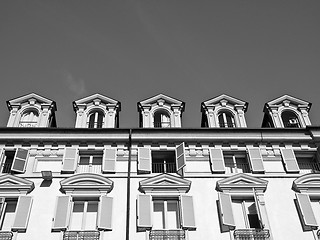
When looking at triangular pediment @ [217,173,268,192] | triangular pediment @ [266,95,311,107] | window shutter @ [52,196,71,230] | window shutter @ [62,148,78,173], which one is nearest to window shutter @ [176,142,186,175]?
triangular pediment @ [217,173,268,192]

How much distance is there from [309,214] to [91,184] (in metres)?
10.1

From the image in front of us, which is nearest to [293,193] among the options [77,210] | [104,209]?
[104,209]

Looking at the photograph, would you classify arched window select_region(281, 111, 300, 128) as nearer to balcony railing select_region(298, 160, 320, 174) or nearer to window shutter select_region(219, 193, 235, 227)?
balcony railing select_region(298, 160, 320, 174)

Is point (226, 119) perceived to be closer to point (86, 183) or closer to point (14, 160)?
point (86, 183)

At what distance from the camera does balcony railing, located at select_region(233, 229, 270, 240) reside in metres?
18.2

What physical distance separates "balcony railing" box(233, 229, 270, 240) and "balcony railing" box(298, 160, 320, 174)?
4.90 meters

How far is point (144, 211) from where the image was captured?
19.0 metres

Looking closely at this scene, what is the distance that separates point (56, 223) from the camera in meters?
18.4

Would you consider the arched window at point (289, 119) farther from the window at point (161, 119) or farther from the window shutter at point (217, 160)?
the window at point (161, 119)

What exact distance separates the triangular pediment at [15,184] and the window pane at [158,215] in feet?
19.3

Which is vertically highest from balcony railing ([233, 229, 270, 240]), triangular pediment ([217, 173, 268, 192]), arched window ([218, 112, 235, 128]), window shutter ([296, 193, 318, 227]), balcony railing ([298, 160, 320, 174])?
arched window ([218, 112, 235, 128])

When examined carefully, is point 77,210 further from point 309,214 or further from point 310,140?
point 310,140

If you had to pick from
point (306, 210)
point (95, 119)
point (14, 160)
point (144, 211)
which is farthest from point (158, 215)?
point (14, 160)

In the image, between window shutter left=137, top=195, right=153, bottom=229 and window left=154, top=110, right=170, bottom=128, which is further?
window left=154, top=110, right=170, bottom=128
